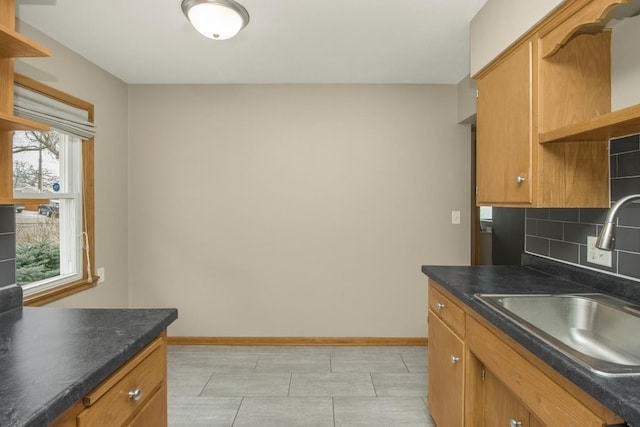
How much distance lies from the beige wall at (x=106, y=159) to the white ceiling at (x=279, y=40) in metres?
0.12

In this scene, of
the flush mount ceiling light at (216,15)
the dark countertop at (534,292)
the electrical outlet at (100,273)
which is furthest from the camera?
the electrical outlet at (100,273)

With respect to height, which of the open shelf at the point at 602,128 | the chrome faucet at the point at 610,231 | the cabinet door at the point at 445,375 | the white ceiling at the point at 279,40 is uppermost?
the white ceiling at the point at 279,40

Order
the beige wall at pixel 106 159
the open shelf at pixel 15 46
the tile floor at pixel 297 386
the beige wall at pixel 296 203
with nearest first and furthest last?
the open shelf at pixel 15 46 < the tile floor at pixel 297 386 < the beige wall at pixel 106 159 < the beige wall at pixel 296 203

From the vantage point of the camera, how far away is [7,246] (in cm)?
157

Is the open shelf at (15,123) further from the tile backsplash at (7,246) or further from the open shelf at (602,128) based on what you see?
the open shelf at (602,128)

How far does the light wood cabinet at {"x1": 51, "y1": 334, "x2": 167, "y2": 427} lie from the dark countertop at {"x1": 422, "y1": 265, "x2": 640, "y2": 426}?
1.20m

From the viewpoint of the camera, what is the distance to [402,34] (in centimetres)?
242

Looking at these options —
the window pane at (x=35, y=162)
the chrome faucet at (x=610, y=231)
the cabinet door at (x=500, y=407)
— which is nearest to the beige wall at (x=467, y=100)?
the chrome faucet at (x=610, y=231)

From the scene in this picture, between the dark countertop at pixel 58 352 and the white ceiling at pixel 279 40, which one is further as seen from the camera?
the white ceiling at pixel 279 40

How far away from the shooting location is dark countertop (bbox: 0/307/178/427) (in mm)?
788

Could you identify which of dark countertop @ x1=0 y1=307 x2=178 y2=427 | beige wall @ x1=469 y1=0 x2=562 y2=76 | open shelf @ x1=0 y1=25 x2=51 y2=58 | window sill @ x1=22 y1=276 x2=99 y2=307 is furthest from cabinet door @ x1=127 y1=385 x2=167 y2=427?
beige wall @ x1=469 y1=0 x2=562 y2=76

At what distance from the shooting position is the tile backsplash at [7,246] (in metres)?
1.53

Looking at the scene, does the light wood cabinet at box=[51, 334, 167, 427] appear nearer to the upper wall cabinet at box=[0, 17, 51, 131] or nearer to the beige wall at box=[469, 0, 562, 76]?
the upper wall cabinet at box=[0, 17, 51, 131]

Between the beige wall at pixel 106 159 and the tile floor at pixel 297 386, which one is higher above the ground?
the beige wall at pixel 106 159
